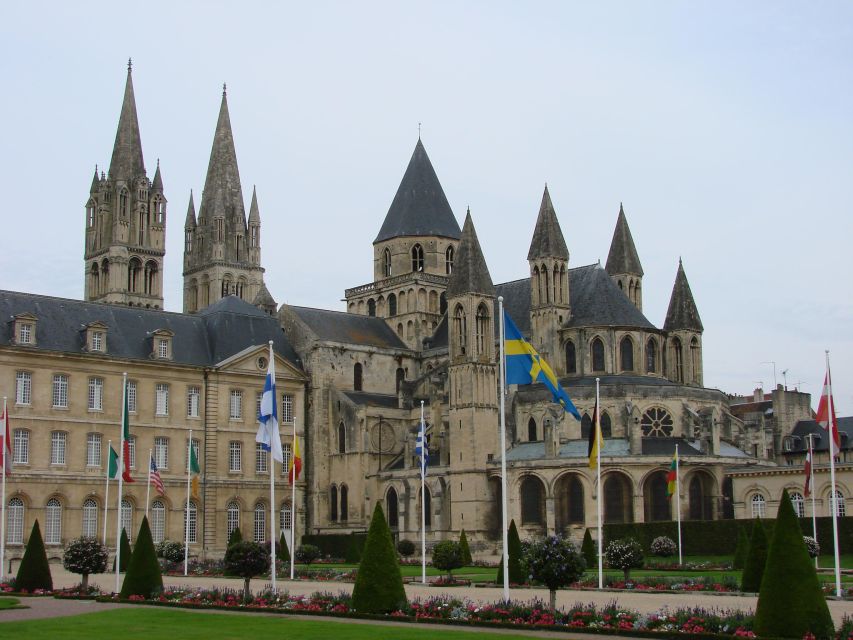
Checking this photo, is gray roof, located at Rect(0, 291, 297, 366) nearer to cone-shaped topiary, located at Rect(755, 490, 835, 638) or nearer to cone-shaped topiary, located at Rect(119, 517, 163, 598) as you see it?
cone-shaped topiary, located at Rect(119, 517, 163, 598)

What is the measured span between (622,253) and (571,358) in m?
11.5

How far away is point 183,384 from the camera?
7331 centimetres

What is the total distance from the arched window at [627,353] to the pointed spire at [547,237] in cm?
607

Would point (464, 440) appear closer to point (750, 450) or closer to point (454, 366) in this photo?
point (454, 366)

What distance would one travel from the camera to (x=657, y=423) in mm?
74062

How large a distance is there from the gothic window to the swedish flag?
3961cm

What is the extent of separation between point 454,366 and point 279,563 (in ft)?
68.3

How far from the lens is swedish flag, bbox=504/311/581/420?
113 ft

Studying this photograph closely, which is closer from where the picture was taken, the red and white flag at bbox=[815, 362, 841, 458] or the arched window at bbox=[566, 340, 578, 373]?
the red and white flag at bbox=[815, 362, 841, 458]

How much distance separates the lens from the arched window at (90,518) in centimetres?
6850

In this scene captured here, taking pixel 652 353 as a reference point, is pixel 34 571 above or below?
below

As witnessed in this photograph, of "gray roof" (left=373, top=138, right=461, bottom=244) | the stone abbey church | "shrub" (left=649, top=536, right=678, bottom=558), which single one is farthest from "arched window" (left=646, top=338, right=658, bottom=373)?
"shrub" (left=649, top=536, right=678, bottom=558)

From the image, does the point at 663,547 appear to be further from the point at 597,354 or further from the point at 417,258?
the point at 417,258

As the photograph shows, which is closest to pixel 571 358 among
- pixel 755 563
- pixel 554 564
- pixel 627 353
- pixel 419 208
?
pixel 627 353
